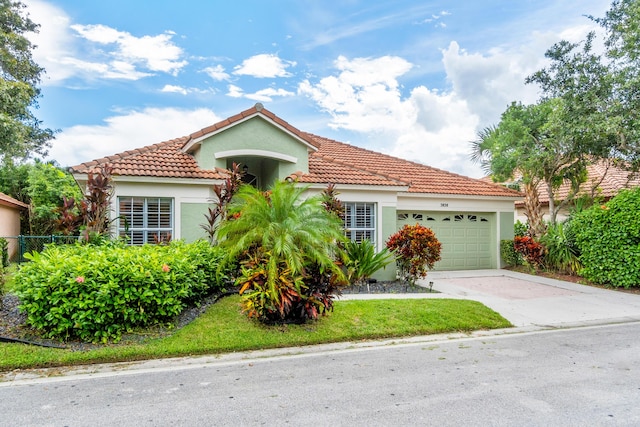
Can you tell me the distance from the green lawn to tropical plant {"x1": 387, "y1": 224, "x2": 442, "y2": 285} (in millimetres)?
2151

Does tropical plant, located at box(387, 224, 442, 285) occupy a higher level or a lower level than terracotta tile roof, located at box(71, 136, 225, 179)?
lower

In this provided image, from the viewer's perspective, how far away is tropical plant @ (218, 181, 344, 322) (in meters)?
6.89

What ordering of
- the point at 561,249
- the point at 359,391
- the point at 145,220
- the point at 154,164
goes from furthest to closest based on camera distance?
the point at 561,249 → the point at 154,164 → the point at 145,220 → the point at 359,391

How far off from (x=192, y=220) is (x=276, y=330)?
5.57 metres

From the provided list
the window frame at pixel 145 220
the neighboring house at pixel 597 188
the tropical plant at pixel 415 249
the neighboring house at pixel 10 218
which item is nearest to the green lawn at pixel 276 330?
the tropical plant at pixel 415 249

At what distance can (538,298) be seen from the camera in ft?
34.7

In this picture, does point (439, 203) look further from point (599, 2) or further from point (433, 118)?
point (599, 2)

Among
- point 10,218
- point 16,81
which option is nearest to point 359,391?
point 16,81

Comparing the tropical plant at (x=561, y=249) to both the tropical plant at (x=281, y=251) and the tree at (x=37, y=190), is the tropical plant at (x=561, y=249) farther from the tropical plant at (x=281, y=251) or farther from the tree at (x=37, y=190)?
the tree at (x=37, y=190)

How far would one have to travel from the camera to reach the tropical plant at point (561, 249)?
1383cm

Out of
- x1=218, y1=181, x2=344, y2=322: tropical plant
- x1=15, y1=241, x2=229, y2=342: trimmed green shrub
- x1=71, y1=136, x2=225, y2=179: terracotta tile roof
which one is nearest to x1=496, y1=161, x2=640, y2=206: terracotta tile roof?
x1=218, y1=181, x2=344, y2=322: tropical plant

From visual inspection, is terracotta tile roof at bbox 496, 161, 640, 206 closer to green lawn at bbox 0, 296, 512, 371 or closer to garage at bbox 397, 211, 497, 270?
garage at bbox 397, 211, 497, 270

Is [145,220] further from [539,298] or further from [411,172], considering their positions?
[539,298]

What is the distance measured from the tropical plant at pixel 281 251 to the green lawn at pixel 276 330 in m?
0.39
